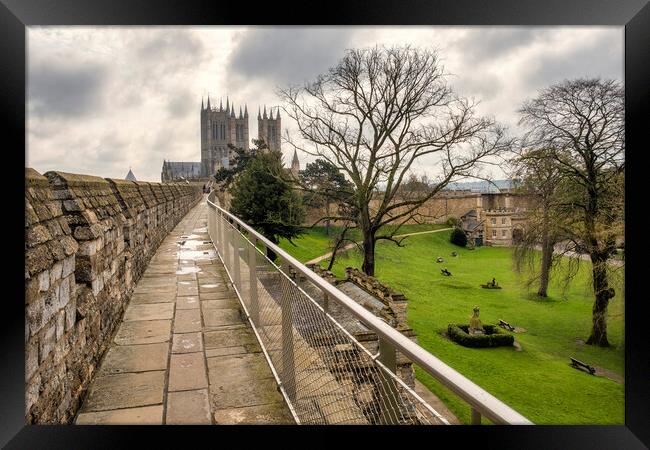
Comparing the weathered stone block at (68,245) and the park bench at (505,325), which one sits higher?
the weathered stone block at (68,245)

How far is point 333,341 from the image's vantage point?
6.23 ft

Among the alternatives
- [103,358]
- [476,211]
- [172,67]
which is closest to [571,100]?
[172,67]

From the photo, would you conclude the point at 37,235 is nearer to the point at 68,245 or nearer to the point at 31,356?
the point at 68,245

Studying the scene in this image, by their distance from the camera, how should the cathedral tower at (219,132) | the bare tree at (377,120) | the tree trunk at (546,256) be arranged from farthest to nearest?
the cathedral tower at (219,132), the bare tree at (377,120), the tree trunk at (546,256)

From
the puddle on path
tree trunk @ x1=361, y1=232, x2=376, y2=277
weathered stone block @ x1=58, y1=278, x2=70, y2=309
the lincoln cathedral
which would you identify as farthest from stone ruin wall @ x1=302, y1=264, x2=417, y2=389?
the lincoln cathedral

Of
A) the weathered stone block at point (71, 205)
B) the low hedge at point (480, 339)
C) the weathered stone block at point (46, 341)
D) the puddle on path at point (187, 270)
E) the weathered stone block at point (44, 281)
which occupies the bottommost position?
the low hedge at point (480, 339)

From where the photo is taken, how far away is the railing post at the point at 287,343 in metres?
2.46

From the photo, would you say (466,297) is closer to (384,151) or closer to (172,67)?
(384,151)

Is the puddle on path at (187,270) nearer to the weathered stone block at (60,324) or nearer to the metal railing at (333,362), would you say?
the metal railing at (333,362)

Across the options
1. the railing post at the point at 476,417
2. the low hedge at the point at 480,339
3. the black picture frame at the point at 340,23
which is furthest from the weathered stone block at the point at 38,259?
the low hedge at the point at 480,339

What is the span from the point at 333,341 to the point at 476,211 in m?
47.5

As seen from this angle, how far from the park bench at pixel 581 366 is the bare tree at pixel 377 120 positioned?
7517 millimetres

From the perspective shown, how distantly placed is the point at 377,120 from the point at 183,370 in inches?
651

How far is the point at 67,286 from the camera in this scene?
2512 mm
